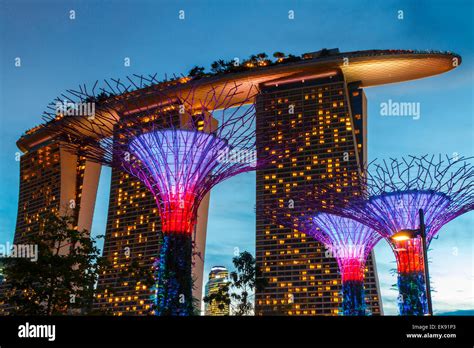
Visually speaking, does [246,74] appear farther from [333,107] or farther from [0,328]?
Result: [0,328]

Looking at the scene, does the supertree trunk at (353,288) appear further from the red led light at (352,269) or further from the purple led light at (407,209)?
the purple led light at (407,209)

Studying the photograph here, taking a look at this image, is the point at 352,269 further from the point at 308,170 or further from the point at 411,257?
the point at 308,170

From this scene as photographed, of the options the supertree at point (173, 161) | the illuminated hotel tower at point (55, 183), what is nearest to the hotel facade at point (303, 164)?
the illuminated hotel tower at point (55, 183)

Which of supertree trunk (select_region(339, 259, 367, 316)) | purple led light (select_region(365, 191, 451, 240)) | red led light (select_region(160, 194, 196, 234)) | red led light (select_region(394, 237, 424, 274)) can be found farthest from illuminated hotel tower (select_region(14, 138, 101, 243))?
red led light (select_region(160, 194, 196, 234))

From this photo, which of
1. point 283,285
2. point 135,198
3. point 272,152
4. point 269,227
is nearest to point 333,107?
point 269,227

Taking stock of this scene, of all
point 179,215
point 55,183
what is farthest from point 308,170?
point 179,215

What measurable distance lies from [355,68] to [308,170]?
46.5 feet

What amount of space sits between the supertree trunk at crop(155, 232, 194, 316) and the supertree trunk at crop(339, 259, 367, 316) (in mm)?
12826

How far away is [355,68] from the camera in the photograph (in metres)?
72.5

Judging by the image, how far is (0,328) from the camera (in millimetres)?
6043

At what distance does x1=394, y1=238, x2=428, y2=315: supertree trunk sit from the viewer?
20.6m

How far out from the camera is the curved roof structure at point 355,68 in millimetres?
70562

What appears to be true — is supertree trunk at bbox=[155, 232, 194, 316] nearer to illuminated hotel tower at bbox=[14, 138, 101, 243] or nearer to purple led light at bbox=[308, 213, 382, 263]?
purple led light at bbox=[308, 213, 382, 263]

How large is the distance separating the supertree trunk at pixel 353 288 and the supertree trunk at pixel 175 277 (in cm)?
1283
